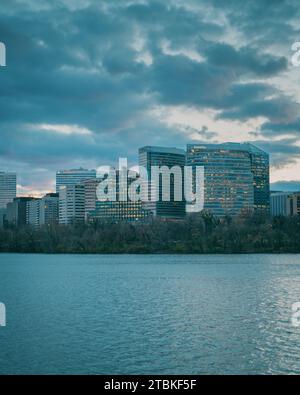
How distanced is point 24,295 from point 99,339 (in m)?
26.4

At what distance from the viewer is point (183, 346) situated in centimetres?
3419

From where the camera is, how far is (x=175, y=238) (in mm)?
189500

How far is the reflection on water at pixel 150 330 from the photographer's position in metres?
30.2

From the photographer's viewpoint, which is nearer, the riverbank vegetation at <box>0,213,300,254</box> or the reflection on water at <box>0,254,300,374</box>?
the reflection on water at <box>0,254,300,374</box>

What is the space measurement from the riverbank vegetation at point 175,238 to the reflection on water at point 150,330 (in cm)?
11341

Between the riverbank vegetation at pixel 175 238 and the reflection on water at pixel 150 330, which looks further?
the riverbank vegetation at pixel 175 238

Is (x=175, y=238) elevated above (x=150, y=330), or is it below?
above

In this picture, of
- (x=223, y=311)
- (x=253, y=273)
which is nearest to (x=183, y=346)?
(x=223, y=311)

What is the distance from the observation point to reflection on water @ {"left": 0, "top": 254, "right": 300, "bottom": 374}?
99.1 feet

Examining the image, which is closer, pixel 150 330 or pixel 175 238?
pixel 150 330

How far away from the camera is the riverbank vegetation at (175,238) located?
183 metres

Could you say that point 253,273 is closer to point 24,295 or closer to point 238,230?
point 24,295

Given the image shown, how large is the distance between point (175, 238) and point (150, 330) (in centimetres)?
15044

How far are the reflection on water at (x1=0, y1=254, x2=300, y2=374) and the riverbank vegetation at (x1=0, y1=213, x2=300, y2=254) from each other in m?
113
